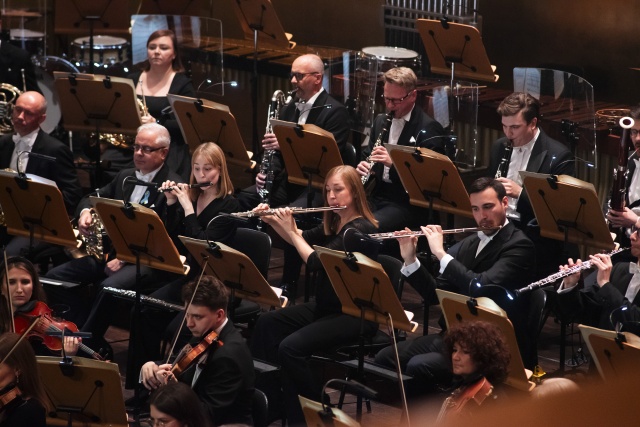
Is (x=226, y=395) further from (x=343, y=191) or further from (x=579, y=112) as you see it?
(x=579, y=112)

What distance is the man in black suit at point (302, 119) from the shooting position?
18.5ft

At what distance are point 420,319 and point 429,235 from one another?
1.38 m

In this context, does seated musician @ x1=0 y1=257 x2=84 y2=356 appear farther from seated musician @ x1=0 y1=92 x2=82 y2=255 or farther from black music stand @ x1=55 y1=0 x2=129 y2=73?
black music stand @ x1=55 y1=0 x2=129 y2=73

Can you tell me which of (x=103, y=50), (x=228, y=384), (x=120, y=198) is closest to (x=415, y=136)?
(x=120, y=198)

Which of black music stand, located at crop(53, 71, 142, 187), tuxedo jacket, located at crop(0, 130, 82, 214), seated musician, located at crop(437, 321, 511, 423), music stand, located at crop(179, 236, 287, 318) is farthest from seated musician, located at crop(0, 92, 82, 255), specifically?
seated musician, located at crop(437, 321, 511, 423)

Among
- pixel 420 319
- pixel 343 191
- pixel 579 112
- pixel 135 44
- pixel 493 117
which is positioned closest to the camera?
pixel 343 191

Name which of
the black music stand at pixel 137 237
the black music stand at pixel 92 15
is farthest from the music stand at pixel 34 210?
the black music stand at pixel 92 15

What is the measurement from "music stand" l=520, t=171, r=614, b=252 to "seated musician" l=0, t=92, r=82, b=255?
289cm

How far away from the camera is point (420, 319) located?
5395 millimetres

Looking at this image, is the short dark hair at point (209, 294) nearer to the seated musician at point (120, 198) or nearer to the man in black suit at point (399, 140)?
the seated musician at point (120, 198)

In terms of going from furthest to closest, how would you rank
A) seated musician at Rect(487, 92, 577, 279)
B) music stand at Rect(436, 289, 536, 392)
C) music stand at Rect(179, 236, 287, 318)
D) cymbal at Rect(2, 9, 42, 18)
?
cymbal at Rect(2, 9, 42, 18)
seated musician at Rect(487, 92, 577, 279)
music stand at Rect(179, 236, 287, 318)
music stand at Rect(436, 289, 536, 392)

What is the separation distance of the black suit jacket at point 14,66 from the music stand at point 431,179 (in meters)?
3.49

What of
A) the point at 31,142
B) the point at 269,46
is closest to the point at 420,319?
the point at 31,142

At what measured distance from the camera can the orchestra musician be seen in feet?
20.2
